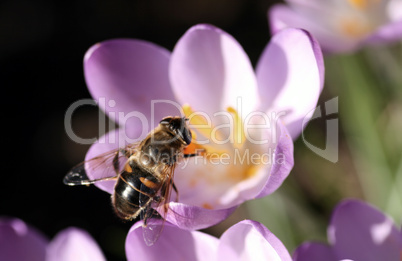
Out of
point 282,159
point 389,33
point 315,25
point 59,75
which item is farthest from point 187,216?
point 59,75

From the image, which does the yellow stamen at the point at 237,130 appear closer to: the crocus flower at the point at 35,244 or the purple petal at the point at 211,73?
the purple petal at the point at 211,73

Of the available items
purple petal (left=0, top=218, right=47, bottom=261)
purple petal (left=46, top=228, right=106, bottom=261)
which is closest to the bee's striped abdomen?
purple petal (left=46, top=228, right=106, bottom=261)

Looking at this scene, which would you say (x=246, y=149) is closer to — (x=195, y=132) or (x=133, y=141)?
(x=195, y=132)

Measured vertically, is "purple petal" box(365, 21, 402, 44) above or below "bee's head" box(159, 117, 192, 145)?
above

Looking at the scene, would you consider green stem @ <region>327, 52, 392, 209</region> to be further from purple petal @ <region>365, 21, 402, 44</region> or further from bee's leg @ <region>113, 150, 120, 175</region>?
bee's leg @ <region>113, 150, 120, 175</region>

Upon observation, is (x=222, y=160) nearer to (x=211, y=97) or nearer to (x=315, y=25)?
(x=211, y=97)

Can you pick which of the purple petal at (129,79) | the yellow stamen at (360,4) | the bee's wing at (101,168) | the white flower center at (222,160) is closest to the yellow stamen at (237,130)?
the white flower center at (222,160)

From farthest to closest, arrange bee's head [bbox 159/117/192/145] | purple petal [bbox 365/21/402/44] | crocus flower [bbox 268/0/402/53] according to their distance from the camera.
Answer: crocus flower [bbox 268/0/402/53] → purple petal [bbox 365/21/402/44] → bee's head [bbox 159/117/192/145]

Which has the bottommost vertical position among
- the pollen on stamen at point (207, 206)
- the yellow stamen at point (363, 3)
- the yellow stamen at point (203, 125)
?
the pollen on stamen at point (207, 206)
